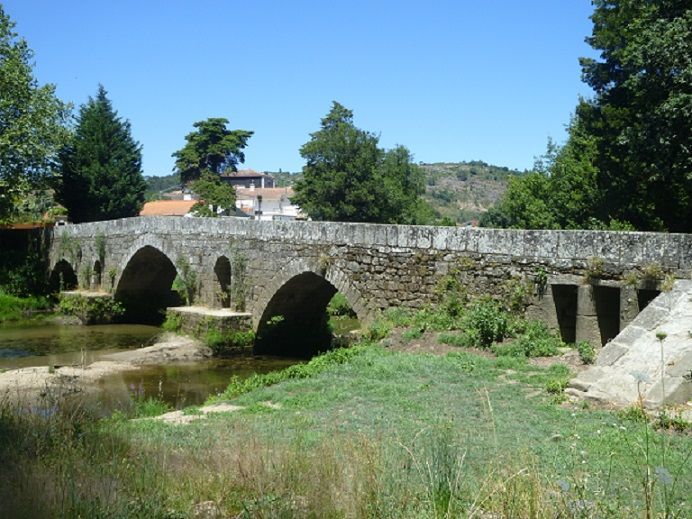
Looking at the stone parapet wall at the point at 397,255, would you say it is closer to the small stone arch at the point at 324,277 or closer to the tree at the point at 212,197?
the small stone arch at the point at 324,277

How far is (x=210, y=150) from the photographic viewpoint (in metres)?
57.5

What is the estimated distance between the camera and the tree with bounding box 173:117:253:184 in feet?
190

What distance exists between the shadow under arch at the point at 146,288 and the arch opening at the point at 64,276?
5.22 meters

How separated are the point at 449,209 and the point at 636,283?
315 feet

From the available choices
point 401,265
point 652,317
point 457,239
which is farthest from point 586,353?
point 401,265

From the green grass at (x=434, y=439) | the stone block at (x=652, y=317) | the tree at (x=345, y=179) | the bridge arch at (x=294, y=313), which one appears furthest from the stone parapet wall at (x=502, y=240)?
the tree at (x=345, y=179)

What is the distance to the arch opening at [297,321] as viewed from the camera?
53.6 ft

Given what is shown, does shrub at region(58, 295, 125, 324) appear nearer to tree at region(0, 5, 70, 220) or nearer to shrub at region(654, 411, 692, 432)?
tree at region(0, 5, 70, 220)

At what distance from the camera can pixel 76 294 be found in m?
24.0

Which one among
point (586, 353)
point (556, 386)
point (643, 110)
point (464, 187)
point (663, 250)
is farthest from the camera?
point (464, 187)

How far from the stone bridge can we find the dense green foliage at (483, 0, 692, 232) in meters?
5.95

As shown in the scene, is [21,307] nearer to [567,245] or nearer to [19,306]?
[19,306]

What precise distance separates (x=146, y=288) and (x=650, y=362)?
66.6 ft

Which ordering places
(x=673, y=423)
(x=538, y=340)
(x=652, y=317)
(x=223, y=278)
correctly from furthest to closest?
(x=223, y=278) → (x=538, y=340) → (x=652, y=317) → (x=673, y=423)
